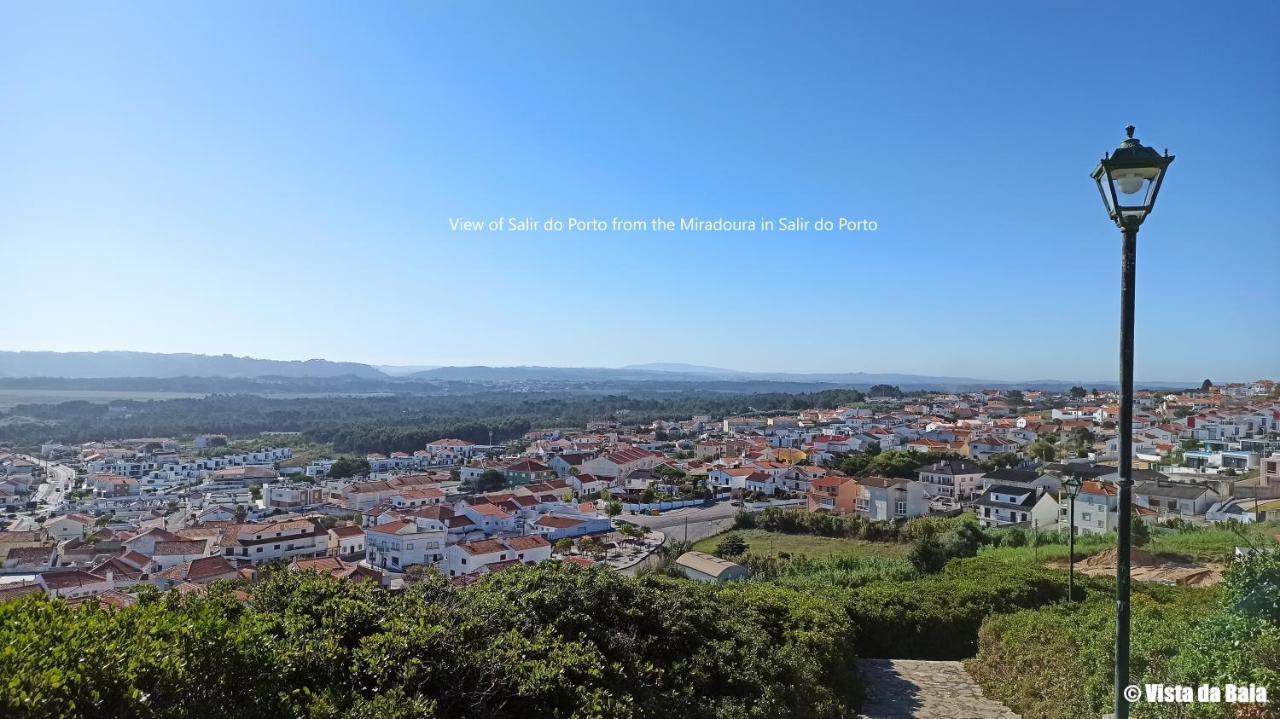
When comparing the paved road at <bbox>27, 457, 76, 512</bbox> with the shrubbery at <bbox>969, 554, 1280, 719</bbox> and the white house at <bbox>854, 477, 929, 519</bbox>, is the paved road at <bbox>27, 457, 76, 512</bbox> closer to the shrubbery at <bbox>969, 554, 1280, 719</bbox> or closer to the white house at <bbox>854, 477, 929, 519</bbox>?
the white house at <bbox>854, 477, 929, 519</bbox>

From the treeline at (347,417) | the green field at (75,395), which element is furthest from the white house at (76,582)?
the green field at (75,395)

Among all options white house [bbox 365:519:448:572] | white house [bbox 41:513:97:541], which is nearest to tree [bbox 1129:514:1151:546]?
white house [bbox 365:519:448:572]

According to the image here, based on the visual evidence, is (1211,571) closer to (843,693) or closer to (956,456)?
(843,693)

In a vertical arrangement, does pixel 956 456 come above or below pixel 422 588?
below

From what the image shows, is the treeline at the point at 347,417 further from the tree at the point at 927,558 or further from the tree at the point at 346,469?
the tree at the point at 927,558

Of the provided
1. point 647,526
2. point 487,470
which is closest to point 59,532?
point 487,470

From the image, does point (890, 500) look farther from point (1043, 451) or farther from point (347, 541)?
point (347, 541)
